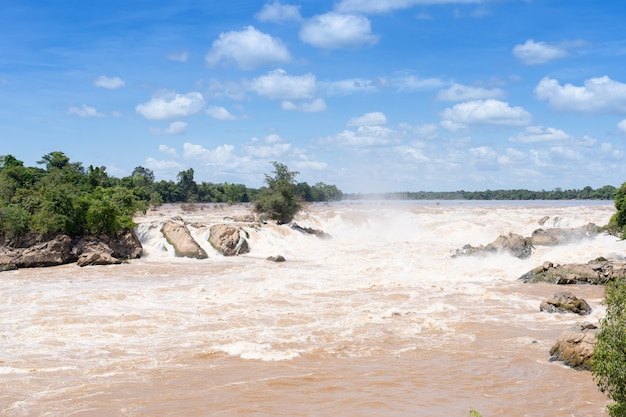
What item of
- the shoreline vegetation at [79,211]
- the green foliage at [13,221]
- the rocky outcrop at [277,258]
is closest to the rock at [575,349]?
the shoreline vegetation at [79,211]

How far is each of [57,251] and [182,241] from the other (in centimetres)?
742

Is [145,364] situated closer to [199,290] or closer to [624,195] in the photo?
[199,290]

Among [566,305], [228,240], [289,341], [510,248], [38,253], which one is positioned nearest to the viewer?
[289,341]

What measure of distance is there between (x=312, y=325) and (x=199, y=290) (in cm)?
724

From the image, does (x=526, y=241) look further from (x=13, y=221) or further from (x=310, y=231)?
(x=13, y=221)

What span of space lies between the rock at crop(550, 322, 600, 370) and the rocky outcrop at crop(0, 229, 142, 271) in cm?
2343

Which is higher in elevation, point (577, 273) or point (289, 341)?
point (577, 273)

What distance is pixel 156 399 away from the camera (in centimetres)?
1080

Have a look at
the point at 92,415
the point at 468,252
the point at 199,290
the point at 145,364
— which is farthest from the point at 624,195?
the point at 92,415

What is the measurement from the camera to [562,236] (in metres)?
33.7

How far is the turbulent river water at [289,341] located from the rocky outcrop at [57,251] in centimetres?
90

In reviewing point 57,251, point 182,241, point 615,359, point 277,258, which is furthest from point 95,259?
point 615,359

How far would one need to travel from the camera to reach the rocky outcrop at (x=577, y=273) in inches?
937

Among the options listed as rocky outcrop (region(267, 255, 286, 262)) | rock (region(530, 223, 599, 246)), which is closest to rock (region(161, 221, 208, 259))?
rocky outcrop (region(267, 255, 286, 262))
